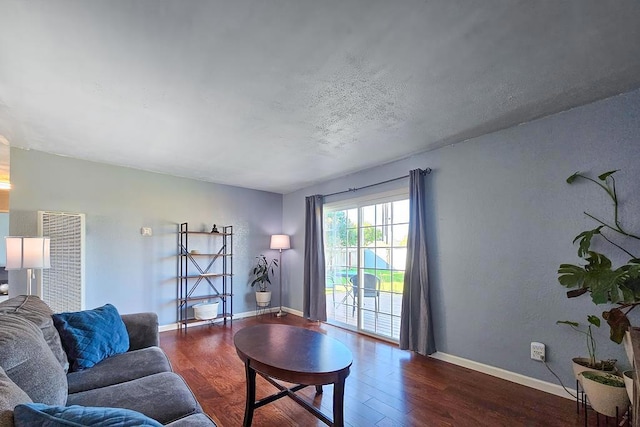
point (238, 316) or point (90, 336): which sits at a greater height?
point (90, 336)

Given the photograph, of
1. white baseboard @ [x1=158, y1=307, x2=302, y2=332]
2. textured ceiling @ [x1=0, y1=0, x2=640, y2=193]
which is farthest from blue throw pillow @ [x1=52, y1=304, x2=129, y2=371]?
white baseboard @ [x1=158, y1=307, x2=302, y2=332]

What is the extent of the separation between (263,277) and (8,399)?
465 centimetres

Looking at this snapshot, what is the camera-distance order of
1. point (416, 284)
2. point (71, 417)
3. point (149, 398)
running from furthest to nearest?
point (416, 284), point (149, 398), point (71, 417)

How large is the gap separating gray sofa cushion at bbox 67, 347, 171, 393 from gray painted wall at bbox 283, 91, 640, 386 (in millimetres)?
2744

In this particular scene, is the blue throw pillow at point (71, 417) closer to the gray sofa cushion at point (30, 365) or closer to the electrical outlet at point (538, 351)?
the gray sofa cushion at point (30, 365)

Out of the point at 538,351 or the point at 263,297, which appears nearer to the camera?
the point at 538,351

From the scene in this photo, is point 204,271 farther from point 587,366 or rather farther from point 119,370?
point 587,366

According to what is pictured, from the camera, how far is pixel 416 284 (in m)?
3.46

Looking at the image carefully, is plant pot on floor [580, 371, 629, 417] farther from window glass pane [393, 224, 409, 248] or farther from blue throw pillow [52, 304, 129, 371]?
blue throw pillow [52, 304, 129, 371]

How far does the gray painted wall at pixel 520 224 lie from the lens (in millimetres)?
2334

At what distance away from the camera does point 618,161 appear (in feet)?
7.46

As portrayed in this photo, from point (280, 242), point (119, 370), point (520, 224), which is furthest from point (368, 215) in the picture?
point (119, 370)

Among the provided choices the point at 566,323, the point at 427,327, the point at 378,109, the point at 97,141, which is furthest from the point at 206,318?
the point at 566,323

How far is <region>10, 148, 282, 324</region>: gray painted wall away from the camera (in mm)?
3623
